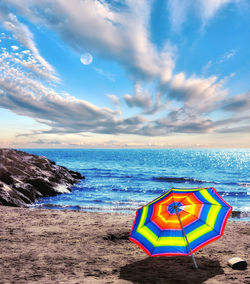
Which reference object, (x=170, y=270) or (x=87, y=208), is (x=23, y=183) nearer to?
(x=87, y=208)

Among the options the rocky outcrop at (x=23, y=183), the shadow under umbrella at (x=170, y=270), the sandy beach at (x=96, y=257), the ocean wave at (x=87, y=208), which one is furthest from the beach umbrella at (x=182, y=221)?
the rocky outcrop at (x=23, y=183)

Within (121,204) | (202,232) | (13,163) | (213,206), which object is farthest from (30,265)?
(13,163)

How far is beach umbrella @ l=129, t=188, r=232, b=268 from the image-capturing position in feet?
16.4

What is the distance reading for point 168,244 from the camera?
496 centimetres

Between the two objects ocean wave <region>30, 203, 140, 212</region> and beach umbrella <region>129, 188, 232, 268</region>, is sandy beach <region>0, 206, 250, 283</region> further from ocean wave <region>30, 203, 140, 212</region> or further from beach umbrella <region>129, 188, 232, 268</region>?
ocean wave <region>30, 203, 140, 212</region>

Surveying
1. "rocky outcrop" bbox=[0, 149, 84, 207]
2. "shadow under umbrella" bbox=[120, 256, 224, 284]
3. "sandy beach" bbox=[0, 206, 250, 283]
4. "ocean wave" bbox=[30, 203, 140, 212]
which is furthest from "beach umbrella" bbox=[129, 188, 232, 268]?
"rocky outcrop" bbox=[0, 149, 84, 207]

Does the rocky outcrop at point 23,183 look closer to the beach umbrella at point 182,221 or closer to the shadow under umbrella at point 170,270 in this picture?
the shadow under umbrella at point 170,270

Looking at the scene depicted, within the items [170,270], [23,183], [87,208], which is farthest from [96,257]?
[23,183]

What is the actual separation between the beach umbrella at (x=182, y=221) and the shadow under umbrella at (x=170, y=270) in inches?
25.8

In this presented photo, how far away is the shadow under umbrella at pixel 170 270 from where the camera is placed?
5133 mm

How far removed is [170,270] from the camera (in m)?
5.68

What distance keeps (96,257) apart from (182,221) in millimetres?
2977

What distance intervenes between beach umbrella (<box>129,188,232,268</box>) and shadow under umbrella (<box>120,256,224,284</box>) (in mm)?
656

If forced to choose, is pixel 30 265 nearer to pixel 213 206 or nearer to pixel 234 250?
pixel 213 206
